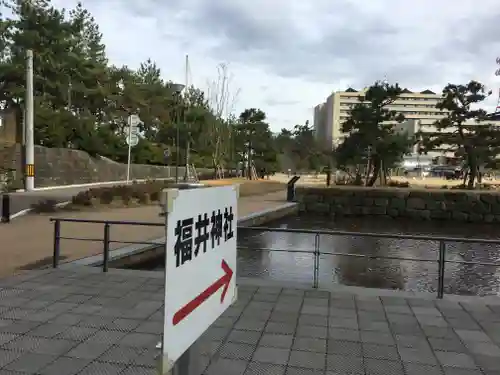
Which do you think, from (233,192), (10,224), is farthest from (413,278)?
(10,224)

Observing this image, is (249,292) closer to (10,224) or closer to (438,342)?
(438,342)

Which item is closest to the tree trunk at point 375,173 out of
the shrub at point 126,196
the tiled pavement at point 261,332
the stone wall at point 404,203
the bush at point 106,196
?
the stone wall at point 404,203

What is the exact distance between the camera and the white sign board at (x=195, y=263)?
149cm

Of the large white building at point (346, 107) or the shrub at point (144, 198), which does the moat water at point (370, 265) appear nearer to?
the shrub at point (144, 198)

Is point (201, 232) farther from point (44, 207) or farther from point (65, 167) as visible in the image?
point (65, 167)

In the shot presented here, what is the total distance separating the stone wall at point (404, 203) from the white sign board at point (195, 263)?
1745cm

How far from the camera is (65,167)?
2130cm

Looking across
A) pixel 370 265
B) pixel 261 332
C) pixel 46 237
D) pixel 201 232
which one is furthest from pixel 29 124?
pixel 201 232

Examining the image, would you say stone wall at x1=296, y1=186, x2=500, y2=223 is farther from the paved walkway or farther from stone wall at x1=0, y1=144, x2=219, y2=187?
stone wall at x1=0, y1=144, x2=219, y2=187

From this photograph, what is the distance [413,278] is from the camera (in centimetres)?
725

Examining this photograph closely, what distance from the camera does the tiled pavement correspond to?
2977 mm

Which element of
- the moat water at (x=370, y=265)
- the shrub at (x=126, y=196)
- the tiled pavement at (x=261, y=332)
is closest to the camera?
the tiled pavement at (x=261, y=332)

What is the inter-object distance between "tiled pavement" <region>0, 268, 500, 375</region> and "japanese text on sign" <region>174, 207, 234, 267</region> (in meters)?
0.58

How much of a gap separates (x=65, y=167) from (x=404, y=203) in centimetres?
1577
